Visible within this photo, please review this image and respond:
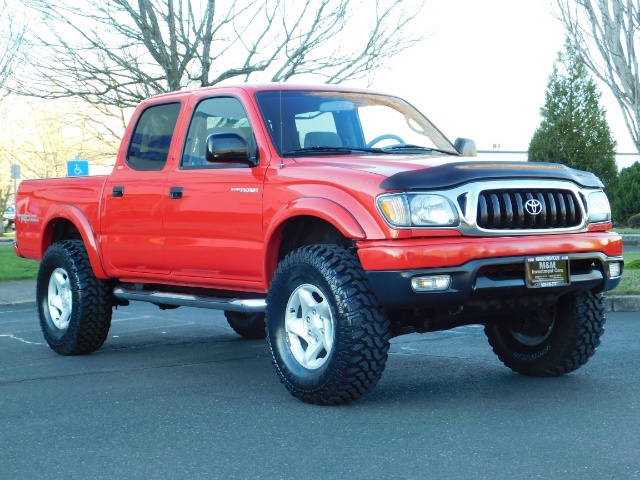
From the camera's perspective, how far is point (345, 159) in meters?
6.39

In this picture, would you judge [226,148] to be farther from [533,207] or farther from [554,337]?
[554,337]

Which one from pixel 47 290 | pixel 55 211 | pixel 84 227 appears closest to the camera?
pixel 84 227

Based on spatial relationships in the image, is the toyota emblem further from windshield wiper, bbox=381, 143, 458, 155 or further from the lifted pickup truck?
windshield wiper, bbox=381, 143, 458, 155

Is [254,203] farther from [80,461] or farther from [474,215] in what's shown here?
[80,461]

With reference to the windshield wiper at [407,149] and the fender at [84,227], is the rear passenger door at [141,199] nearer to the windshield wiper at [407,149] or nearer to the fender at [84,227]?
the fender at [84,227]

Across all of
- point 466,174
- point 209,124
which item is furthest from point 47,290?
point 466,174

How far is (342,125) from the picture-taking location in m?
7.11

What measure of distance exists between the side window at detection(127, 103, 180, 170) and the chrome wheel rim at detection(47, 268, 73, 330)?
1.19 metres

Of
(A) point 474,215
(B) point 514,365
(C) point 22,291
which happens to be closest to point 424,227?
(A) point 474,215

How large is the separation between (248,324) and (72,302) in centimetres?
166

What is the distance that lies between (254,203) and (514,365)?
2055 millimetres

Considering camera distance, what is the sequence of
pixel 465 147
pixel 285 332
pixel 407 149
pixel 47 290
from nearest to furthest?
pixel 285 332 → pixel 407 149 → pixel 465 147 → pixel 47 290

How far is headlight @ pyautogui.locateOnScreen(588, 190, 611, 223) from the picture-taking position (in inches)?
249

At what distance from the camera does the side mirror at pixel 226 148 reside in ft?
21.3
